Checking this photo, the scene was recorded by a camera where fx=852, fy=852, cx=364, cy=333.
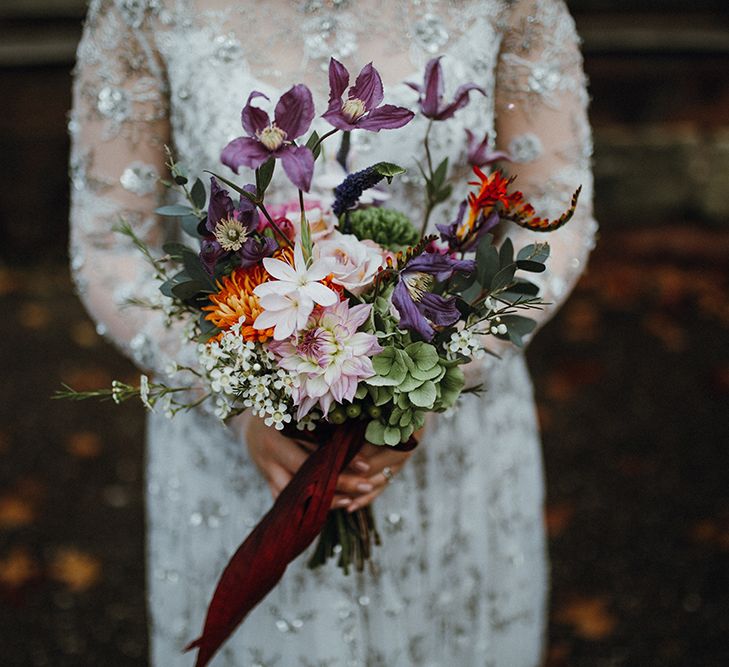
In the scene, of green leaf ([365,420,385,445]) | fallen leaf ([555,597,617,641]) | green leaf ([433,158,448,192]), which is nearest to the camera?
green leaf ([365,420,385,445])

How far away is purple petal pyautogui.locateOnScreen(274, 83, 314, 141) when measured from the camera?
39.2 inches

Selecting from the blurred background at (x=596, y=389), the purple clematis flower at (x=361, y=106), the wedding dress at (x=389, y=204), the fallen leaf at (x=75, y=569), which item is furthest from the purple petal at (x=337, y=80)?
the fallen leaf at (x=75, y=569)

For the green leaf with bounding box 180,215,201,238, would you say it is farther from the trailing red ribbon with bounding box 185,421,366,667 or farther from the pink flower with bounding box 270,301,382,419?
the trailing red ribbon with bounding box 185,421,366,667

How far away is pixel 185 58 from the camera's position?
1.56 meters

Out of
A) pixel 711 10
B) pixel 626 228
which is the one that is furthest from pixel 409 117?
pixel 711 10

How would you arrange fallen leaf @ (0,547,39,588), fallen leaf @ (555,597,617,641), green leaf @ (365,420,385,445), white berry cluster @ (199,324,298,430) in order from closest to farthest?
1. white berry cluster @ (199,324,298,430)
2. green leaf @ (365,420,385,445)
3. fallen leaf @ (555,597,617,641)
4. fallen leaf @ (0,547,39,588)

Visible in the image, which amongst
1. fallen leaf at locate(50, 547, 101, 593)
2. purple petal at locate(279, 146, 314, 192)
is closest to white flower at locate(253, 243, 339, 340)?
purple petal at locate(279, 146, 314, 192)

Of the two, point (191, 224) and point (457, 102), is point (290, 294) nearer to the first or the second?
point (191, 224)

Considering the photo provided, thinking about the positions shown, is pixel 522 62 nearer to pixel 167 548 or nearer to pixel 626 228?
pixel 167 548

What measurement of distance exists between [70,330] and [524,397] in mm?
3573

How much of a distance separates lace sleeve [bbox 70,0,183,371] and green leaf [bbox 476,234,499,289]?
696mm

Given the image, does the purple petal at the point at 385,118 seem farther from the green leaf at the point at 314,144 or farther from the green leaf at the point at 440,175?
the green leaf at the point at 440,175

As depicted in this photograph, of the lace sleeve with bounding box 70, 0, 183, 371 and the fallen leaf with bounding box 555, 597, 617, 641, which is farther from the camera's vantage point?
the fallen leaf with bounding box 555, 597, 617, 641

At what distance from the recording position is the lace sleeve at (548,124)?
5.32 ft
